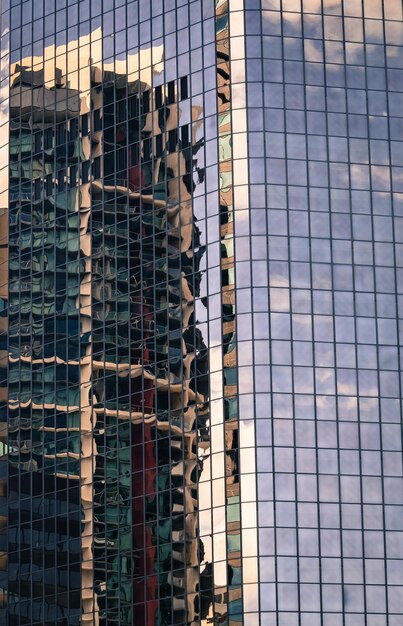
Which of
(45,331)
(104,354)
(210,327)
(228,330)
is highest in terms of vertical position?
(45,331)

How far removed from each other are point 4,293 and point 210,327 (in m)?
23.5

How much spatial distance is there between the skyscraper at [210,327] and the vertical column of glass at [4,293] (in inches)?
11.3

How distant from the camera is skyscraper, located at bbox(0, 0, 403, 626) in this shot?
13600 centimetres

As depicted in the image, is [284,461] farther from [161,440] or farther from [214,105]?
[214,105]

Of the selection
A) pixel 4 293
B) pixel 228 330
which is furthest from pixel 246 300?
pixel 4 293

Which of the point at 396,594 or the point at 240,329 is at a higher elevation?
the point at 240,329

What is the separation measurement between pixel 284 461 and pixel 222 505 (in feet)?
17.0

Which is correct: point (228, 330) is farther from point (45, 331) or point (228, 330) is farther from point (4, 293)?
point (4, 293)

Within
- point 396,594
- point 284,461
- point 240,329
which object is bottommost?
point 396,594

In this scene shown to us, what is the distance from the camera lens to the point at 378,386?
457ft

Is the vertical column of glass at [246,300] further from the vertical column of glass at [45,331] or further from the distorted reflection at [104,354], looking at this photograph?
the vertical column of glass at [45,331]

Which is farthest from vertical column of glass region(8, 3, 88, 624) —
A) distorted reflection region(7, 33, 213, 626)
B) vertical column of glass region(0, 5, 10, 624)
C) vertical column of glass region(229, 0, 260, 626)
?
vertical column of glass region(229, 0, 260, 626)

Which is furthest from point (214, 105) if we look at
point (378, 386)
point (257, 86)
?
point (378, 386)

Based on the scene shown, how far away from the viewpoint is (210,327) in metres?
140
